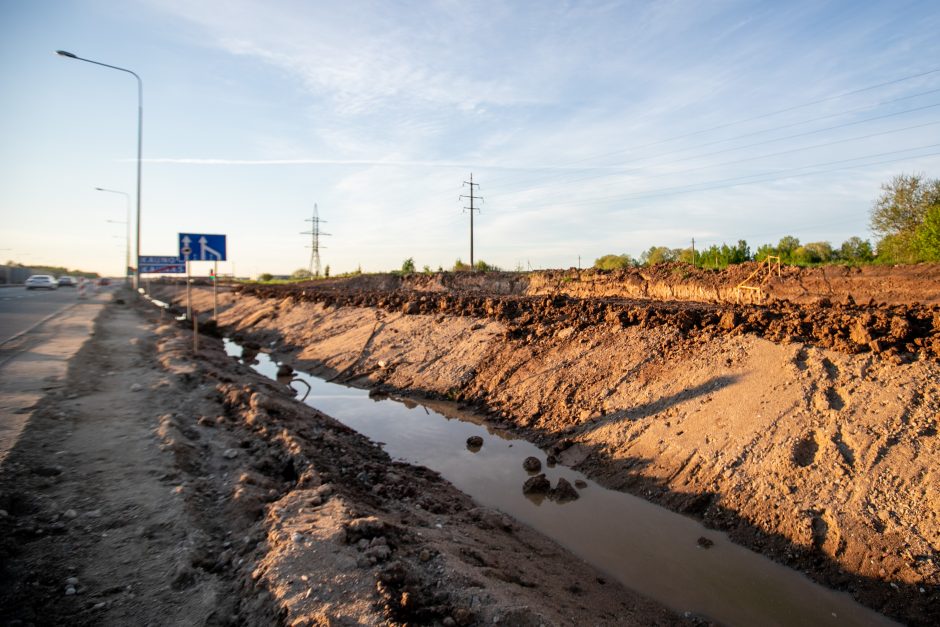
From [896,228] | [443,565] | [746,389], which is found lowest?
[443,565]

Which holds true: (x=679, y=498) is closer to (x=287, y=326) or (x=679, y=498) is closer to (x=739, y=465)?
(x=739, y=465)

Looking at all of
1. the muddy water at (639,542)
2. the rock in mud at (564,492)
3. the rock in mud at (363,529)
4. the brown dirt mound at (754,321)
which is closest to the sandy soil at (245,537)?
the rock in mud at (363,529)

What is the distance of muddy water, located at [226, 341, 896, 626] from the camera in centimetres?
486

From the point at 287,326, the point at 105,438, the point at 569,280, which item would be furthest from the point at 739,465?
the point at 569,280

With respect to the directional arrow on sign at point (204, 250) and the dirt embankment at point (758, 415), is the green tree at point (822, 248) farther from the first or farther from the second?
the directional arrow on sign at point (204, 250)

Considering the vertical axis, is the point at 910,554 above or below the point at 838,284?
below

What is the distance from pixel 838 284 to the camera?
18.6 m

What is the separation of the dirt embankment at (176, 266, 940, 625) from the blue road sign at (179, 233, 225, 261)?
6.07 meters

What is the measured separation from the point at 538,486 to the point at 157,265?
1263 inches

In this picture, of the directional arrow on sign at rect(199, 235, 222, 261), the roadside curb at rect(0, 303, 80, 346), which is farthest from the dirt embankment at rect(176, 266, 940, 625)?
the roadside curb at rect(0, 303, 80, 346)

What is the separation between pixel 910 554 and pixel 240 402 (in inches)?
354

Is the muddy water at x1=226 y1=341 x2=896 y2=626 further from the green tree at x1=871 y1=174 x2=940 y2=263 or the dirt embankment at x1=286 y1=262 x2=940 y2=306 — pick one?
the green tree at x1=871 y1=174 x2=940 y2=263

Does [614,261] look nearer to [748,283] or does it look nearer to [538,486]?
[748,283]

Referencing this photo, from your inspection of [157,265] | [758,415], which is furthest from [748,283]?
[157,265]
